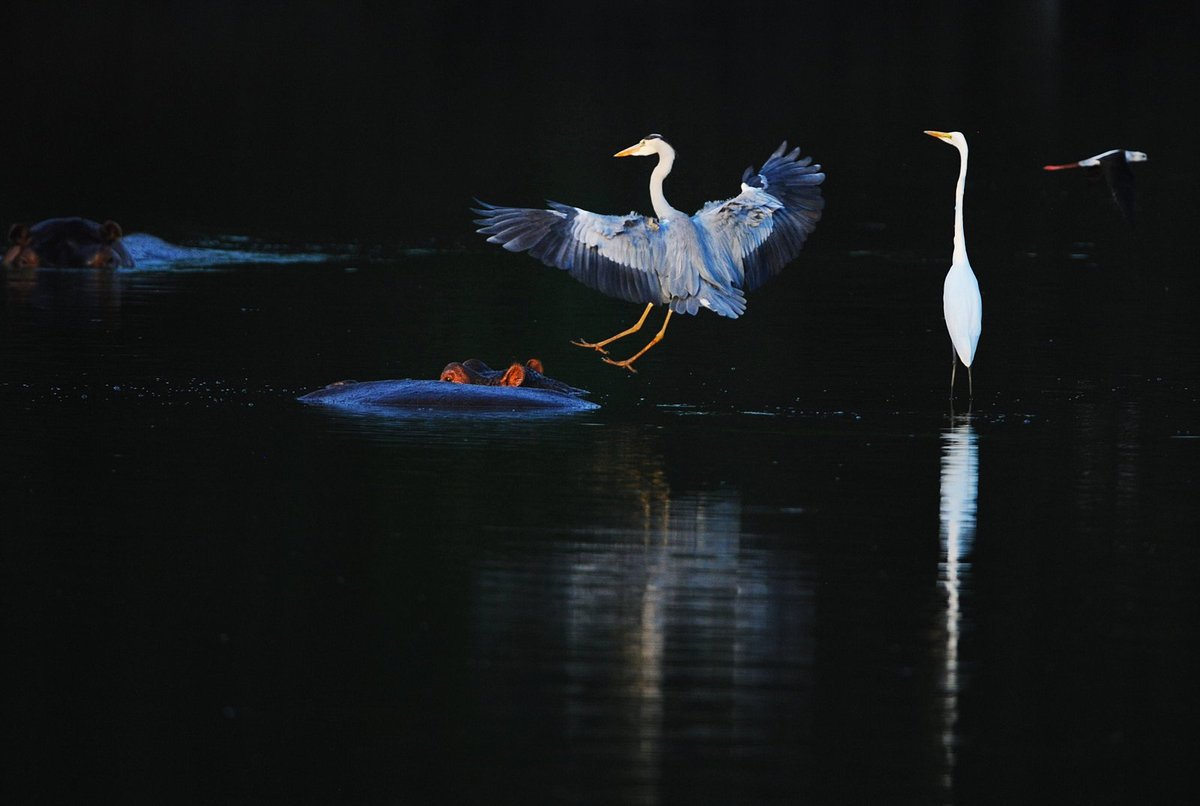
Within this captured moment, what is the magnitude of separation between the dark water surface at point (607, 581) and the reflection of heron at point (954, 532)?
0.03 m

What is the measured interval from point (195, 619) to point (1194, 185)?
91.1 feet

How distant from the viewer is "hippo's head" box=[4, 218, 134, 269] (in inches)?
1001

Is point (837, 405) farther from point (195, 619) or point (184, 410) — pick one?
point (195, 619)

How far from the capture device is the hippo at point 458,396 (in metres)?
16.0

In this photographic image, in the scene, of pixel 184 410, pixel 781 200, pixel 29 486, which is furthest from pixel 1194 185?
pixel 29 486

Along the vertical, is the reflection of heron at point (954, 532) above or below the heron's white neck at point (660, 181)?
below

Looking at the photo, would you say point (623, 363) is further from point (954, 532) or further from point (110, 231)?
point (110, 231)

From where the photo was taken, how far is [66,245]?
2556 centimetres

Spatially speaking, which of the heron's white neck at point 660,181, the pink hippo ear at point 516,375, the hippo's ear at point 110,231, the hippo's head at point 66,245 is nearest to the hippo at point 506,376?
the pink hippo ear at point 516,375

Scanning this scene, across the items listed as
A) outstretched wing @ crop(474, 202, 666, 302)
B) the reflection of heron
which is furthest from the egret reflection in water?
outstretched wing @ crop(474, 202, 666, 302)

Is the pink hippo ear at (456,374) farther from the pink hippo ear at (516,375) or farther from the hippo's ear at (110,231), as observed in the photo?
the hippo's ear at (110,231)

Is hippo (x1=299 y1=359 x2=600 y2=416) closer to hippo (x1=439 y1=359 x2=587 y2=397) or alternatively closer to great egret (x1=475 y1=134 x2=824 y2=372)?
hippo (x1=439 y1=359 x2=587 y2=397)

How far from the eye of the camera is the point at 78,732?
8.78m

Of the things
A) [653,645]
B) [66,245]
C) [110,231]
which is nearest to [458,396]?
[653,645]
